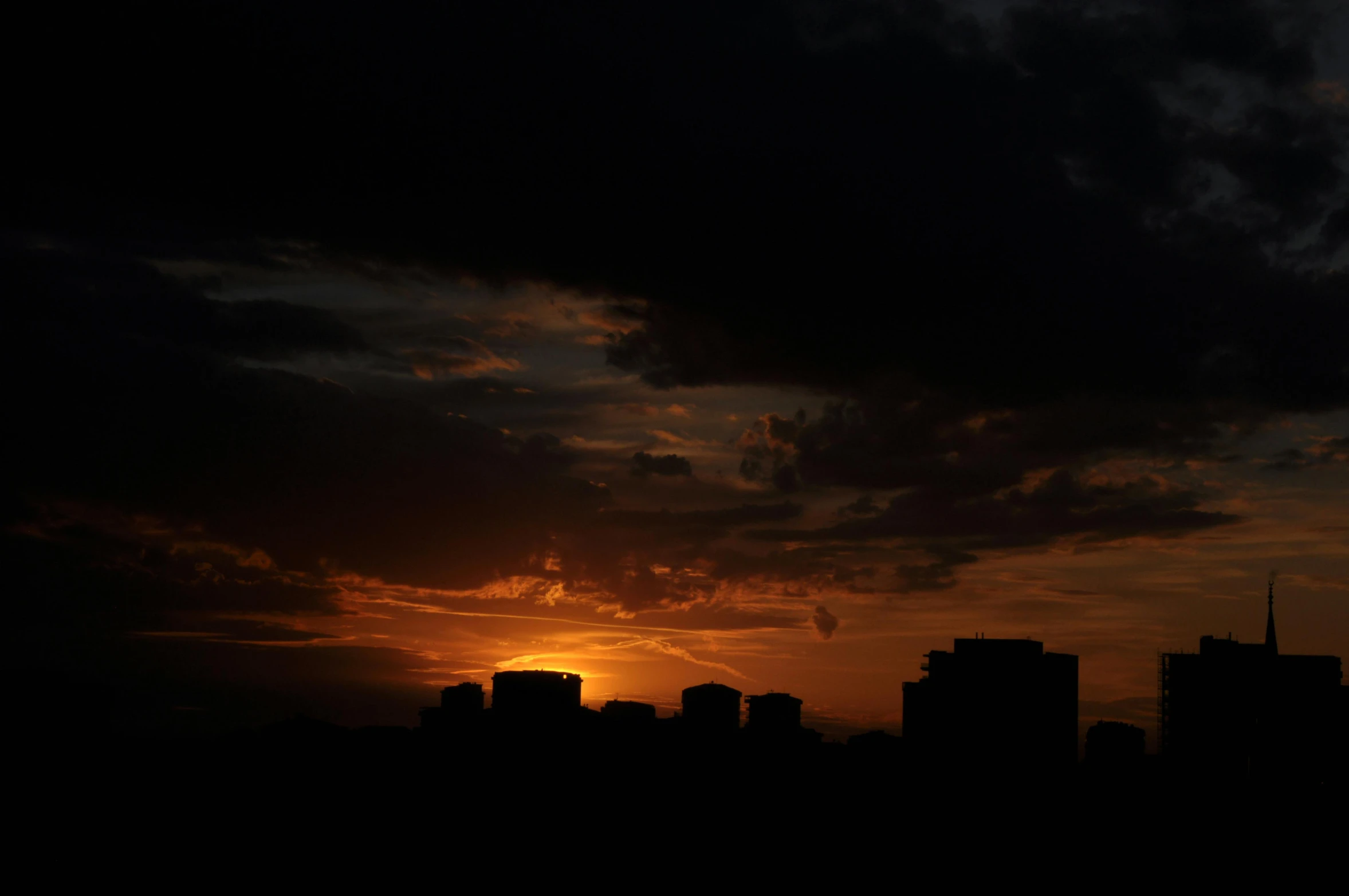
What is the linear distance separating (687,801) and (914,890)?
37869 millimetres

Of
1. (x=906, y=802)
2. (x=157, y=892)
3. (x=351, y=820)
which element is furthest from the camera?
(x=906, y=802)

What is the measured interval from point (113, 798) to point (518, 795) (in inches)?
2475

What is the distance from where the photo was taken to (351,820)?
18438 centimetres

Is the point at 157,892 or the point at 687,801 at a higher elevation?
the point at 687,801

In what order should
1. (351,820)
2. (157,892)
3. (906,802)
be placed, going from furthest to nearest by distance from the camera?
(906,802), (351,820), (157,892)

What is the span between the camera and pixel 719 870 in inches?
7264

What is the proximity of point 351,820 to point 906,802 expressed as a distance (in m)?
→ 89.2

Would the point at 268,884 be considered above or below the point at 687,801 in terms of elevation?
below

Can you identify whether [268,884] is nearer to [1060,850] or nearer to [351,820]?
[351,820]

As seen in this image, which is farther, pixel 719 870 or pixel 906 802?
pixel 906 802

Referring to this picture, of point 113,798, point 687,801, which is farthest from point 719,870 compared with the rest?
point 113,798

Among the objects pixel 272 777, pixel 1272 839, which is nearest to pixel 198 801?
pixel 272 777

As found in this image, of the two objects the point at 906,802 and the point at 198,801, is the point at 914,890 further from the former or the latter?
the point at 198,801

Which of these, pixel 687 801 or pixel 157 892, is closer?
pixel 157 892
